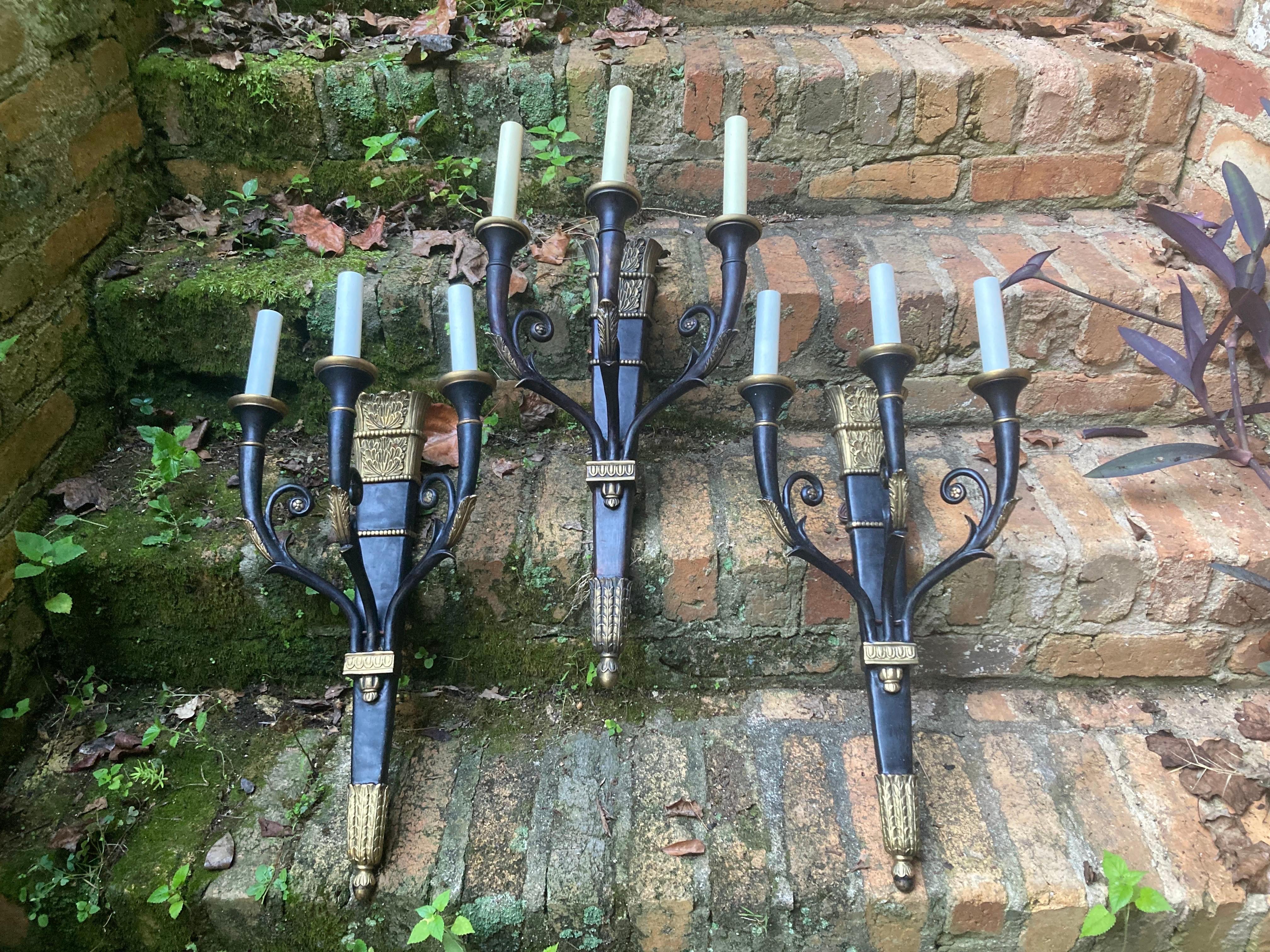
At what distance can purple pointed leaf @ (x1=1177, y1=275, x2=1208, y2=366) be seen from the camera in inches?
60.6

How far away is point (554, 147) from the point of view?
194 centimetres

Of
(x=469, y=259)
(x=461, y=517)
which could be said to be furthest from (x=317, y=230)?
(x=461, y=517)

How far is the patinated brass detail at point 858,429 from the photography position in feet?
4.79

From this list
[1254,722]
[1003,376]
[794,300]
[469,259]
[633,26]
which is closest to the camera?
[1003,376]

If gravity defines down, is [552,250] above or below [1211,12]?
below

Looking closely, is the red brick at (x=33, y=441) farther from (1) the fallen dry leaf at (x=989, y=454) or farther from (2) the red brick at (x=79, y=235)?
(1) the fallen dry leaf at (x=989, y=454)

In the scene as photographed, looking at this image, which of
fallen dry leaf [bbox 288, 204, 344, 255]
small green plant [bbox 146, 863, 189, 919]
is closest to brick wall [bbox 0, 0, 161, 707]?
fallen dry leaf [bbox 288, 204, 344, 255]

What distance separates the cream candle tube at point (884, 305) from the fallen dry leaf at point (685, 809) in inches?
34.9

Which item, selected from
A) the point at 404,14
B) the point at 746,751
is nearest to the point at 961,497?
the point at 746,751

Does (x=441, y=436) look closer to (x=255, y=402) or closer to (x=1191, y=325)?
(x=255, y=402)

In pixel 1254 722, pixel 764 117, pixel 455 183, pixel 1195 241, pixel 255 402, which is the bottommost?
pixel 1254 722

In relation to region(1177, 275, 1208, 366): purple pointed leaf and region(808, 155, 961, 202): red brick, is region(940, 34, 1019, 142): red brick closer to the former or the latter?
region(808, 155, 961, 202): red brick

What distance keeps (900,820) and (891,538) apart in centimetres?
48

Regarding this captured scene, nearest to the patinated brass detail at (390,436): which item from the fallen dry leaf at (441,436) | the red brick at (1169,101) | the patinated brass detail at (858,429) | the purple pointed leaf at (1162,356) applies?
the fallen dry leaf at (441,436)
